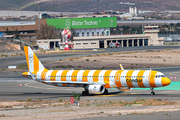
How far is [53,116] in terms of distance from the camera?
30.5 metres

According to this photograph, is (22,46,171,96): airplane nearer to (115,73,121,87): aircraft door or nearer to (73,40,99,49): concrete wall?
(115,73,121,87): aircraft door

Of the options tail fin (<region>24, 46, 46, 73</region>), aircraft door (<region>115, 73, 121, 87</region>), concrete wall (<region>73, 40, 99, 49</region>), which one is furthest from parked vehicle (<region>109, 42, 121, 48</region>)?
aircraft door (<region>115, 73, 121, 87</region>)

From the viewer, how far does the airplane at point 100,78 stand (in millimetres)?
45969

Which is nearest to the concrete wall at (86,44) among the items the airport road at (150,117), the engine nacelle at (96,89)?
the engine nacelle at (96,89)

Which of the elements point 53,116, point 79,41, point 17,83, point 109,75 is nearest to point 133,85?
point 109,75

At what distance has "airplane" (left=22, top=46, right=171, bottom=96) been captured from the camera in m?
46.0

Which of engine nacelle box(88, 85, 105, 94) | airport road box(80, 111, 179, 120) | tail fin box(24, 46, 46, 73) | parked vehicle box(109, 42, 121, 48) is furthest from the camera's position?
parked vehicle box(109, 42, 121, 48)

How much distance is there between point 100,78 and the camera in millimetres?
49812

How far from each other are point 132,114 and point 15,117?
11.3 meters

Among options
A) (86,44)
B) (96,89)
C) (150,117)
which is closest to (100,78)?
(96,89)

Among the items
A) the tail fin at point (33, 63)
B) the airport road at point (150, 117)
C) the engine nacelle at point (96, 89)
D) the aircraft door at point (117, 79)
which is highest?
the tail fin at point (33, 63)

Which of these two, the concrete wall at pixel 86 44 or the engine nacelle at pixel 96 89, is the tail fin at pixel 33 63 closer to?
the engine nacelle at pixel 96 89

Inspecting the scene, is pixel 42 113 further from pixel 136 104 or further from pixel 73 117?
pixel 136 104

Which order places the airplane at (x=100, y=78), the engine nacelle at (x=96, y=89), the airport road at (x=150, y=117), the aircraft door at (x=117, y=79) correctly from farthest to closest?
the engine nacelle at (x=96, y=89)
the aircraft door at (x=117, y=79)
the airplane at (x=100, y=78)
the airport road at (x=150, y=117)
